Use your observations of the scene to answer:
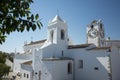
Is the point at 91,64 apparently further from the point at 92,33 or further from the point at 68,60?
the point at 92,33

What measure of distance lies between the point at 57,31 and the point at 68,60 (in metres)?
5.96

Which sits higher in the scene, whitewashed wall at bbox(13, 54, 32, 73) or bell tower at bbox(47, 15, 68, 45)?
bell tower at bbox(47, 15, 68, 45)

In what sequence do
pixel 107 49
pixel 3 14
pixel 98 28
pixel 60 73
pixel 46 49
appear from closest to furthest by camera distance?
pixel 3 14, pixel 107 49, pixel 60 73, pixel 46 49, pixel 98 28

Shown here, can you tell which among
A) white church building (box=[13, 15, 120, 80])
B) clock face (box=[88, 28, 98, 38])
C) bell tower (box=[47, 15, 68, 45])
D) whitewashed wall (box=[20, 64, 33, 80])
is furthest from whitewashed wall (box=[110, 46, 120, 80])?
whitewashed wall (box=[20, 64, 33, 80])

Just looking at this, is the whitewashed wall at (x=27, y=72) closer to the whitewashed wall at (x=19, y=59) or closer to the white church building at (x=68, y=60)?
the white church building at (x=68, y=60)

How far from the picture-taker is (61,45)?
93.7 feet

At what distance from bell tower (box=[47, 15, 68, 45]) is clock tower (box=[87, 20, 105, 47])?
22.6 ft

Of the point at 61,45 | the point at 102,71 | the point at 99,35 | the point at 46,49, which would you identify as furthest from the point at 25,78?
the point at 99,35

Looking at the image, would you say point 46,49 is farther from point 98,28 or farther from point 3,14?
point 3,14

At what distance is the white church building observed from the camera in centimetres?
2334

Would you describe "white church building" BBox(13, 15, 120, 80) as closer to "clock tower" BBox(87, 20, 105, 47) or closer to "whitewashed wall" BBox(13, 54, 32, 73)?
"clock tower" BBox(87, 20, 105, 47)

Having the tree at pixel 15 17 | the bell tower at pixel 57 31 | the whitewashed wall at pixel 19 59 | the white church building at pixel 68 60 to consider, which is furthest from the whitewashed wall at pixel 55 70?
the tree at pixel 15 17

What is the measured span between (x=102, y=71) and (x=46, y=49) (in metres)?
10.3

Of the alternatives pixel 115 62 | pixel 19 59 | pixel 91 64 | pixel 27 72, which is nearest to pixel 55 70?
pixel 91 64
